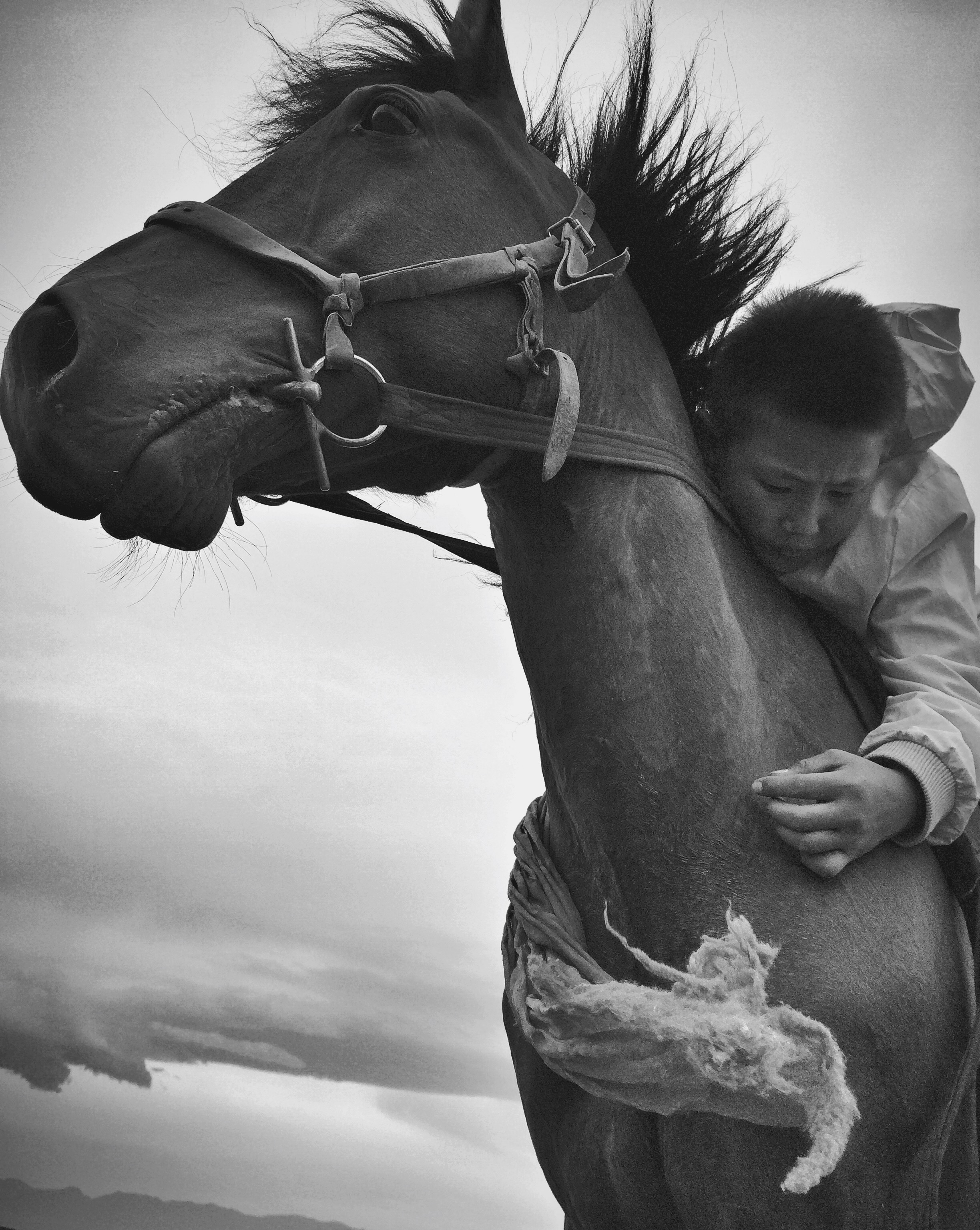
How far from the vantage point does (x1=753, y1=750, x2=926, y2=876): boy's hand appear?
158 cm

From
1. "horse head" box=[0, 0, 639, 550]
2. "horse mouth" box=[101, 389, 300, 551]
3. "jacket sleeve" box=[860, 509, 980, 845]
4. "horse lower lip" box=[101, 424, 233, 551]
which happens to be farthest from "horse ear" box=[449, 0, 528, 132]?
"jacket sleeve" box=[860, 509, 980, 845]

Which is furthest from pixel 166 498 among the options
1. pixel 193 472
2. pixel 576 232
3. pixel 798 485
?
pixel 798 485

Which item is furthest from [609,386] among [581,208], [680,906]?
[680,906]

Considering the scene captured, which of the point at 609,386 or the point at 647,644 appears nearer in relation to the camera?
the point at 647,644

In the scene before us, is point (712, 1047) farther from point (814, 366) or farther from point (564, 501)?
point (814, 366)

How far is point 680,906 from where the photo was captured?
5.24 ft

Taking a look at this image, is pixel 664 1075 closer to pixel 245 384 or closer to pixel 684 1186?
pixel 684 1186

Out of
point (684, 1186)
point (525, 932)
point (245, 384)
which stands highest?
point (245, 384)

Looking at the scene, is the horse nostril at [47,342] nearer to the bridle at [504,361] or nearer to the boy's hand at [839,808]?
the bridle at [504,361]

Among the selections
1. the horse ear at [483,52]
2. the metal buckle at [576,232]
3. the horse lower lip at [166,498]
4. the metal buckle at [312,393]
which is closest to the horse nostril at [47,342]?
the horse lower lip at [166,498]

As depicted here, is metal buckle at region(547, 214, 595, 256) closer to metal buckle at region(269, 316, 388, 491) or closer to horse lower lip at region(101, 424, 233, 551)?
metal buckle at region(269, 316, 388, 491)

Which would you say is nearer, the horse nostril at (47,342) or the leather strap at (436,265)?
the horse nostril at (47,342)

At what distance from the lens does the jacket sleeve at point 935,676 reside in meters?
1.62

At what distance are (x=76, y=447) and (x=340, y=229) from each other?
1.73 ft
